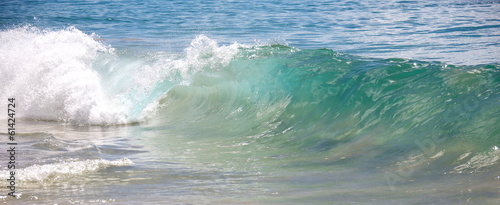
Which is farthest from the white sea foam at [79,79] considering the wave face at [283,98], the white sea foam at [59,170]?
the white sea foam at [59,170]

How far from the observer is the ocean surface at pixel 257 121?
3982mm

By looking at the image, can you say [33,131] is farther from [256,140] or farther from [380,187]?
[380,187]

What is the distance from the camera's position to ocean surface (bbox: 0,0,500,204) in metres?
3.98

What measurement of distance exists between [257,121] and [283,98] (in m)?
0.75

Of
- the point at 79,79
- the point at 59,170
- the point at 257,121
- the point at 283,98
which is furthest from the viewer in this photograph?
the point at 79,79

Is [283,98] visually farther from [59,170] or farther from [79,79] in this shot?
[59,170]

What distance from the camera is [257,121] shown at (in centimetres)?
742

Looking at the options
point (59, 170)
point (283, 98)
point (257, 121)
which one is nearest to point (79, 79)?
point (257, 121)

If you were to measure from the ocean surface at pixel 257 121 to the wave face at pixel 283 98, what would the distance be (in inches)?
1.0

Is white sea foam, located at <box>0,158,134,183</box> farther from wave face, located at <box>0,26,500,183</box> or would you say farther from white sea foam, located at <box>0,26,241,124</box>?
white sea foam, located at <box>0,26,241,124</box>

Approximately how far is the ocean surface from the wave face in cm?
3

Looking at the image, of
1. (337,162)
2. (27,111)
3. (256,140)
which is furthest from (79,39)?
(337,162)

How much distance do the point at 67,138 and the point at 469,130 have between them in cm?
486

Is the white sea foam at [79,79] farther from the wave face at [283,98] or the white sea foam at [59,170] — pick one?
the white sea foam at [59,170]
